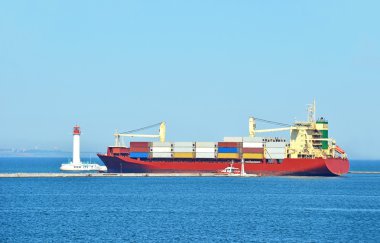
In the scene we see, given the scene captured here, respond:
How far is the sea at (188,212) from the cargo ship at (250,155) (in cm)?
1542

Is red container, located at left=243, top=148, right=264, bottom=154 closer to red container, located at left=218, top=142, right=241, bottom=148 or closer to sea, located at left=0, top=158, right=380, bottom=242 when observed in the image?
red container, located at left=218, top=142, right=241, bottom=148

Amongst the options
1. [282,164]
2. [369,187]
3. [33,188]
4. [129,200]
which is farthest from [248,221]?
[282,164]

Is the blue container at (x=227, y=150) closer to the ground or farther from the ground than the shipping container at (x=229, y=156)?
farther from the ground

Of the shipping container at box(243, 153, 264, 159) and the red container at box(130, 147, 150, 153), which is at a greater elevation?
the red container at box(130, 147, 150, 153)

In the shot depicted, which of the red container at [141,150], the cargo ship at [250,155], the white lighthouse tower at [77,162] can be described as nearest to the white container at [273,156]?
the cargo ship at [250,155]

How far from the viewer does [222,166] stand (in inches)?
4715

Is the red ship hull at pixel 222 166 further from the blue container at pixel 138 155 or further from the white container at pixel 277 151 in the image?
the white container at pixel 277 151

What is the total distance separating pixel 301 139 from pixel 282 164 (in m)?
4.34

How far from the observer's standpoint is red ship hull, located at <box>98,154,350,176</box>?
115m

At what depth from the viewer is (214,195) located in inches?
3174

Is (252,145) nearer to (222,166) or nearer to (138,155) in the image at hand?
(222,166)

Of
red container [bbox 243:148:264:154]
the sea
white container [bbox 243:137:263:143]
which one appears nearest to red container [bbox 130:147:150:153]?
white container [bbox 243:137:263:143]

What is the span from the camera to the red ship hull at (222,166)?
114625 mm

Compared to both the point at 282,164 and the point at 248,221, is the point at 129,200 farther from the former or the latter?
the point at 282,164
